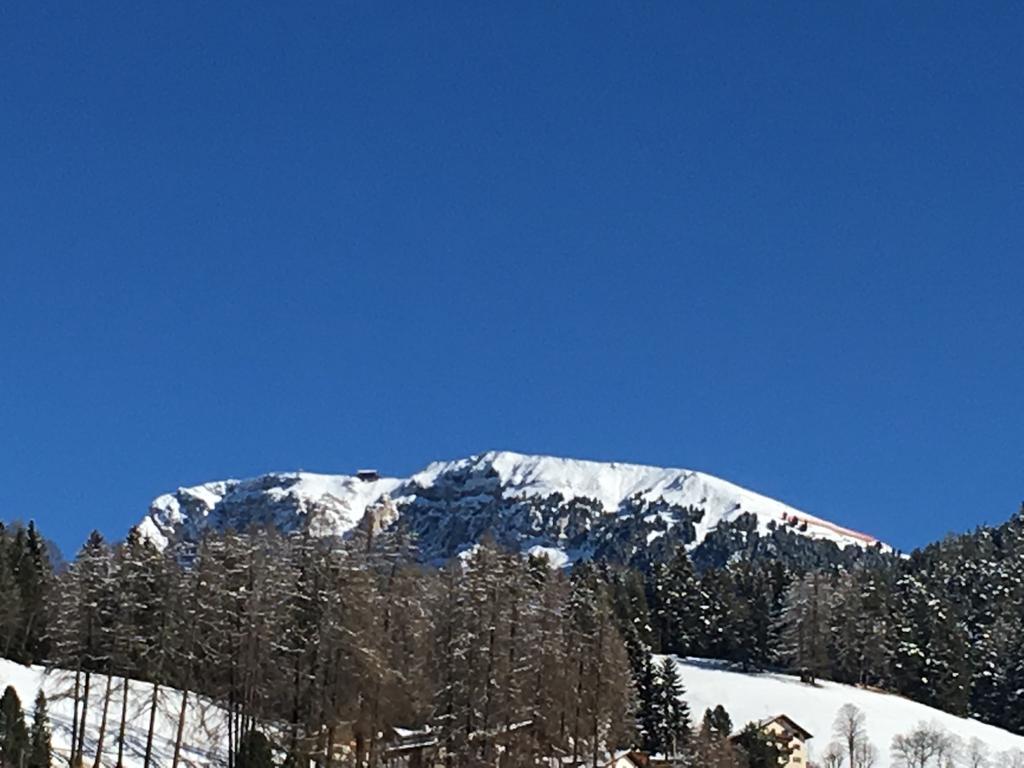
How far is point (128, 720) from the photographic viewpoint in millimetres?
68812

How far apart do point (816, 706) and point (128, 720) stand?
217 feet

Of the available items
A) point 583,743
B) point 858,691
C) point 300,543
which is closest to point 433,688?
point 300,543

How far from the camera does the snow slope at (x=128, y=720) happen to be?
64.6 m

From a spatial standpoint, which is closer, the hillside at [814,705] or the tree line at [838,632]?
the hillside at [814,705]

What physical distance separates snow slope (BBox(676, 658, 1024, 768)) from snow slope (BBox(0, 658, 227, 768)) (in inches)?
2032

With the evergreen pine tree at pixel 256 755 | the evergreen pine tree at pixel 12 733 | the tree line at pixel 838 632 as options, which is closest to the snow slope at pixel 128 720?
the evergreen pine tree at pixel 12 733

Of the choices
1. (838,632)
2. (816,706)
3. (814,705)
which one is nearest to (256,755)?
(816,706)

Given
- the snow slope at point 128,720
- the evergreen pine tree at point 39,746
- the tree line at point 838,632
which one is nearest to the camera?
the evergreen pine tree at point 39,746

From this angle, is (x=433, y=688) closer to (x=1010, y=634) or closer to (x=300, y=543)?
(x=300, y=543)

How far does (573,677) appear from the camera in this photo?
6675 cm

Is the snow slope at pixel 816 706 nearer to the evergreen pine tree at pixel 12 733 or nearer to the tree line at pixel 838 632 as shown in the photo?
the tree line at pixel 838 632

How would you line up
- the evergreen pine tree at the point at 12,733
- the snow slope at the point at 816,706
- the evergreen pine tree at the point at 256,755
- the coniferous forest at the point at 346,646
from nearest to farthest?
the evergreen pine tree at the point at 256,755 < the evergreen pine tree at the point at 12,733 < the coniferous forest at the point at 346,646 < the snow slope at the point at 816,706

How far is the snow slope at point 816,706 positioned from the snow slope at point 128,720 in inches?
2032

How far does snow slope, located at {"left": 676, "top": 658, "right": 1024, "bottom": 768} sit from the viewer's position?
11450 centimetres
